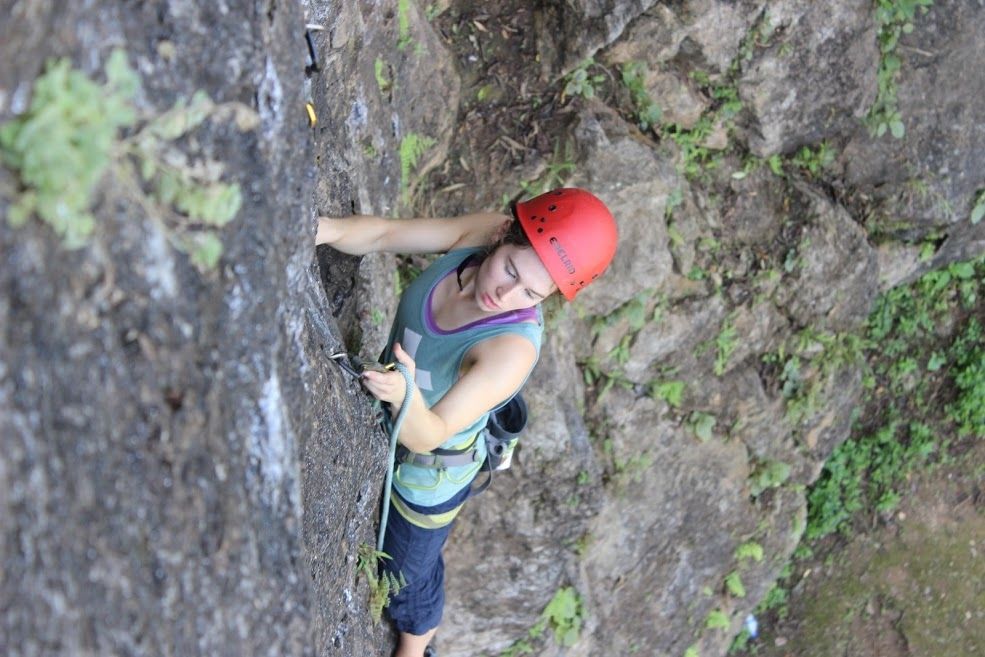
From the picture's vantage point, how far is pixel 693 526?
7707mm

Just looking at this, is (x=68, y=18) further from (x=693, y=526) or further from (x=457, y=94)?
(x=693, y=526)

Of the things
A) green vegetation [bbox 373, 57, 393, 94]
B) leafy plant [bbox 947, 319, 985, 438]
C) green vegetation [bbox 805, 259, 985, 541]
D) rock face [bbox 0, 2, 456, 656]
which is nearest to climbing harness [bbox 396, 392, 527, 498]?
rock face [bbox 0, 2, 456, 656]

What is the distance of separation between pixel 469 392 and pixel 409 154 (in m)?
2.61

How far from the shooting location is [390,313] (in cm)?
542

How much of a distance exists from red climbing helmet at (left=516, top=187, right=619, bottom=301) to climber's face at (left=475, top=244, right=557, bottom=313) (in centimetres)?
5

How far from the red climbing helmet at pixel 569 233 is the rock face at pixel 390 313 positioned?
0.95 metres

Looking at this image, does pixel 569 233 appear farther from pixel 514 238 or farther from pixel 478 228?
pixel 478 228

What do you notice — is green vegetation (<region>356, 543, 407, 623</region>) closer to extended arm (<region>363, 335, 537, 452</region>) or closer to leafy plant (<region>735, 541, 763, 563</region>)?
extended arm (<region>363, 335, 537, 452</region>)

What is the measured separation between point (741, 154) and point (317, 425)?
17.0 ft

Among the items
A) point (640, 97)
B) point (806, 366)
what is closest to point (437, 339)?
point (640, 97)

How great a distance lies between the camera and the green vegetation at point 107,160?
5.42 feet

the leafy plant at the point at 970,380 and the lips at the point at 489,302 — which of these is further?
the leafy plant at the point at 970,380

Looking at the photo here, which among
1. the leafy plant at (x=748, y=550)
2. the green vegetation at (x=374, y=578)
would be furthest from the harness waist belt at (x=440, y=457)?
the leafy plant at (x=748, y=550)

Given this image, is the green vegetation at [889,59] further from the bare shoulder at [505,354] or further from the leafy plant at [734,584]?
the bare shoulder at [505,354]
